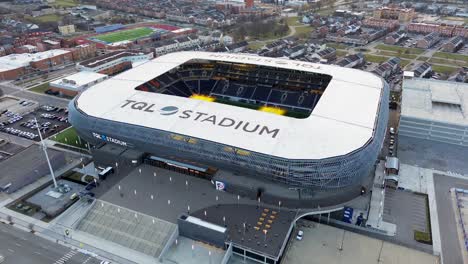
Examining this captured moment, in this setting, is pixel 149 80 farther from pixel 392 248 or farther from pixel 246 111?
pixel 392 248

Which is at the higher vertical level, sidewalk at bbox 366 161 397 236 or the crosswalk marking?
sidewalk at bbox 366 161 397 236

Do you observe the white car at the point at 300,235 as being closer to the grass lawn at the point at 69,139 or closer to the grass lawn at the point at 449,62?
the grass lawn at the point at 69,139

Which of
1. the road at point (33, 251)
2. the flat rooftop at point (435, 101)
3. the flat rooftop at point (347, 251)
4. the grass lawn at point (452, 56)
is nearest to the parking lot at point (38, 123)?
the road at point (33, 251)

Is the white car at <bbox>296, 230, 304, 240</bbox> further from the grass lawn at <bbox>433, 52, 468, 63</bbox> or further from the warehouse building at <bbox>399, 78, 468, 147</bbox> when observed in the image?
the grass lawn at <bbox>433, 52, 468, 63</bbox>

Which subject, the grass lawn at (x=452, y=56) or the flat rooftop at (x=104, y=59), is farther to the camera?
the grass lawn at (x=452, y=56)

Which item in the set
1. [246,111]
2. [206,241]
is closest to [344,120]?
[246,111]

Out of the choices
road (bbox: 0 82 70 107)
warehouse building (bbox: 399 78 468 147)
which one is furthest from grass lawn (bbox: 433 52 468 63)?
road (bbox: 0 82 70 107)

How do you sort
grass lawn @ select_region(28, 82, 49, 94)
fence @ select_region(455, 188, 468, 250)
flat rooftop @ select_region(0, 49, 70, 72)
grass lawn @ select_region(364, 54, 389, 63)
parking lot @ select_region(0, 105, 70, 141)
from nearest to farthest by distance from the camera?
fence @ select_region(455, 188, 468, 250)
parking lot @ select_region(0, 105, 70, 141)
grass lawn @ select_region(28, 82, 49, 94)
flat rooftop @ select_region(0, 49, 70, 72)
grass lawn @ select_region(364, 54, 389, 63)
